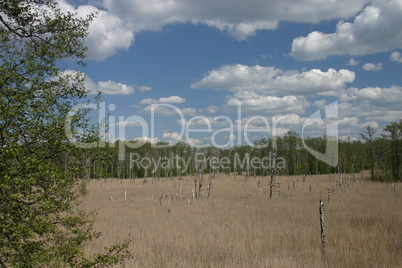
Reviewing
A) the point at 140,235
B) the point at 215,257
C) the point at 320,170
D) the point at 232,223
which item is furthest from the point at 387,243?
the point at 320,170

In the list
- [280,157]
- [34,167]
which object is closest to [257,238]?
[34,167]

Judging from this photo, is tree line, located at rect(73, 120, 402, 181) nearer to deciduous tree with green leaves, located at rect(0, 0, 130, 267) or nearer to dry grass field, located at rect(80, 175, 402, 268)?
dry grass field, located at rect(80, 175, 402, 268)

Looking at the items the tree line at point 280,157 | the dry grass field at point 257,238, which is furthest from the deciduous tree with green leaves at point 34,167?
the tree line at point 280,157

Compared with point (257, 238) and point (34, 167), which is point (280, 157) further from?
point (34, 167)

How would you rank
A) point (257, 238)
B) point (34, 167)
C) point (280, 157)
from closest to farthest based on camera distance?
point (34, 167)
point (257, 238)
point (280, 157)

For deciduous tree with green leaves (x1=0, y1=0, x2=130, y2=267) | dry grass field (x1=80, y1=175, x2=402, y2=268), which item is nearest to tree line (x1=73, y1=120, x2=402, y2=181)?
dry grass field (x1=80, y1=175, x2=402, y2=268)

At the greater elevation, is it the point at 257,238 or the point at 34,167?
the point at 34,167

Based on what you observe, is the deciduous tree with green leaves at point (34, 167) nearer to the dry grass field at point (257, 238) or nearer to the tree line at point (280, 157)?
the dry grass field at point (257, 238)

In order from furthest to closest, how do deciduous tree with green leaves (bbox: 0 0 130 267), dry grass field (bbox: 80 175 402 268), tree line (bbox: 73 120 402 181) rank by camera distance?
tree line (bbox: 73 120 402 181)
dry grass field (bbox: 80 175 402 268)
deciduous tree with green leaves (bbox: 0 0 130 267)

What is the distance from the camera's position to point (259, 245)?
9766 millimetres

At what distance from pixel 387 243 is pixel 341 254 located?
6.92ft

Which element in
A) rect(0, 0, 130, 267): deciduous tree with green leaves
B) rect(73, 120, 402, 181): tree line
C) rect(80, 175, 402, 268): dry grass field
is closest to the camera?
rect(0, 0, 130, 267): deciduous tree with green leaves

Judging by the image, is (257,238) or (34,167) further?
(257,238)

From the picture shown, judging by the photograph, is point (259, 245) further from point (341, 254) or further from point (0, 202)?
point (0, 202)
